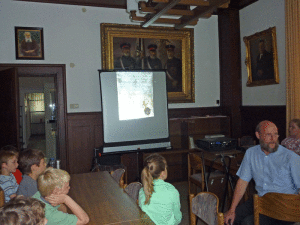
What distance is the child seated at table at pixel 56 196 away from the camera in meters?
1.66

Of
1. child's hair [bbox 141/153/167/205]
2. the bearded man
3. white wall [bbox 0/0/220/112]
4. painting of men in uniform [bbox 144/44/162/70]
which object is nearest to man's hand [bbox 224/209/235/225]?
the bearded man

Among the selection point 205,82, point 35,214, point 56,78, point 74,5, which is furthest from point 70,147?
point 35,214

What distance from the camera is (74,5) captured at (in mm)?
5102

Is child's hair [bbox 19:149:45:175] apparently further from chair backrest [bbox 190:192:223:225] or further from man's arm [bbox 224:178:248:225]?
man's arm [bbox 224:178:248:225]

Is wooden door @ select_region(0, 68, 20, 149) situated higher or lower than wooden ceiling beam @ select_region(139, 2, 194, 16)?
lower

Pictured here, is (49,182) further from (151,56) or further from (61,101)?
(151,56)

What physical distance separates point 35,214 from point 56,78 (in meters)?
4.22

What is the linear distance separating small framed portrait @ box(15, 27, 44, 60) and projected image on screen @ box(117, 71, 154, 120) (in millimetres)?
1503

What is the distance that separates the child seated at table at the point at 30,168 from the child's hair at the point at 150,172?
970 millimetres

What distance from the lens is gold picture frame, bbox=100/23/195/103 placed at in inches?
207

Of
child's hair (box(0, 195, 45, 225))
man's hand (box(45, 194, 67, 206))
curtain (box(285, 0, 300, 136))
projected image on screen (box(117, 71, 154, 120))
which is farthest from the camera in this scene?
projected image on screen (box(117, 71, 154, 120))

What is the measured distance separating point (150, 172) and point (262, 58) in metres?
3.94

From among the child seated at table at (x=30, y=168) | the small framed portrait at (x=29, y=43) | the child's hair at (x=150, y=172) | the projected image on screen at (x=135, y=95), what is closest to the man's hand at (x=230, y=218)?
the child's hair at (x=150, y=172)

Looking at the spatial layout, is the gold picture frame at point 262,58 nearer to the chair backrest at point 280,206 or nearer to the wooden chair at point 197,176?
the wooden chair at point 197,176
